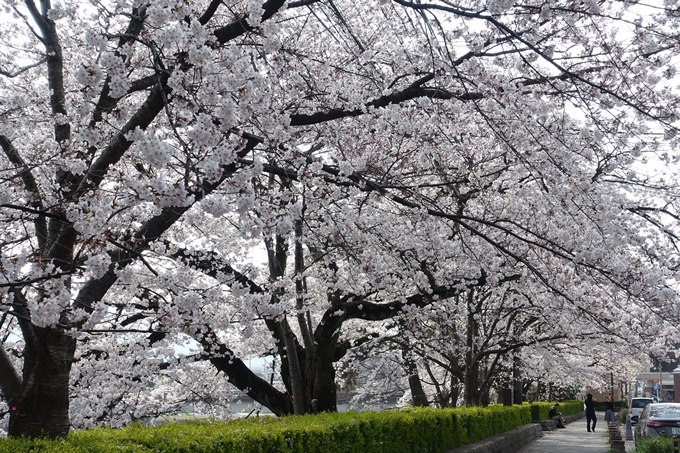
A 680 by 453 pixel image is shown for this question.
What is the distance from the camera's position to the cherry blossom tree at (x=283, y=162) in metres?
4.45

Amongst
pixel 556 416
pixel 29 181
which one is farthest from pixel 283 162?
pixel 556 416

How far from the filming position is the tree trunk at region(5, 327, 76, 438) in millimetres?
5797

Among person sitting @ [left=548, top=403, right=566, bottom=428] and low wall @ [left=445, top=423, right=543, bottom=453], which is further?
person sitting @ [left=548, top=403, right=566, bottom=428]

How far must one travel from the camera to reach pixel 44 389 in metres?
5.88

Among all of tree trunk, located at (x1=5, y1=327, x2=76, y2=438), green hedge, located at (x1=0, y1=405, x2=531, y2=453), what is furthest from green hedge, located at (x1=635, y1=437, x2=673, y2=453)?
tree trunk, located at (x1=5, y1=327, x2=76, y2=438)

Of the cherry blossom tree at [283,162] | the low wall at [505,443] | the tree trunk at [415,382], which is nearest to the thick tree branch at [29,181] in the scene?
the cherry blossom tree at [283,162]

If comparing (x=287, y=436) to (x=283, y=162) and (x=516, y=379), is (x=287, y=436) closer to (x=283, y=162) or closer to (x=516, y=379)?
(x=283, y=162)

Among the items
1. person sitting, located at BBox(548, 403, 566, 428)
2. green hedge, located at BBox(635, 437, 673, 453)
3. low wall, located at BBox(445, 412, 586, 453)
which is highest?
green hedge, located at BBox(635, 437, 673, 453)

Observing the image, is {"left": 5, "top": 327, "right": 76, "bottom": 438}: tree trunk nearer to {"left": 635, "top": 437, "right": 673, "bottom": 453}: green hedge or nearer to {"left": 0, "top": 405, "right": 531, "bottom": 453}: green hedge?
{"left": 0, "top": 405, "right": 531, "bottom": 453}: green hedge

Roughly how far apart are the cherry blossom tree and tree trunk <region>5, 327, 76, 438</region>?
2 centimetres

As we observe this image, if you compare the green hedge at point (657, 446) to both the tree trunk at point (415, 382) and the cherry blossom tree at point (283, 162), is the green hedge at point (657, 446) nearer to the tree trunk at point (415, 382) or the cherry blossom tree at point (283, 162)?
the cherry blossom tree at point (283, 162)

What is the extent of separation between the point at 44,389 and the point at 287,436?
2533mm

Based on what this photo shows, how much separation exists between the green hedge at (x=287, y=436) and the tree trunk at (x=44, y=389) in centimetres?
25

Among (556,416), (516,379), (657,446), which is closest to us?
(657,446)
